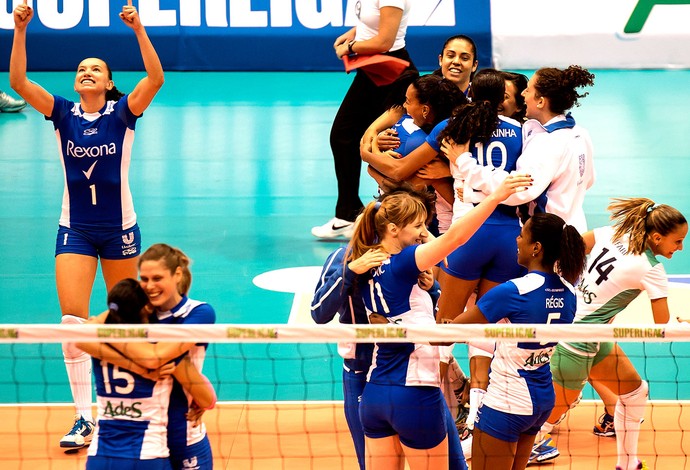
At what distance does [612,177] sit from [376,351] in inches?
330

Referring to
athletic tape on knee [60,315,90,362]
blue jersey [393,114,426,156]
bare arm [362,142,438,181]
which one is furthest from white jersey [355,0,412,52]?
athletic tape on knee [60,315,90,362]

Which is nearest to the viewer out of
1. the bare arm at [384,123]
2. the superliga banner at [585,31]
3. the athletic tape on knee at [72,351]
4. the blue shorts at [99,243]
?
the athletic tape on knee at [72,351]

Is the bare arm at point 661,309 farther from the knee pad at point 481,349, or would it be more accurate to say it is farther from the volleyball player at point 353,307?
the volleyball player at point 353,307

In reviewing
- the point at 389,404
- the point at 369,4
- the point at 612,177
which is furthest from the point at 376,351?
the point at 612,177

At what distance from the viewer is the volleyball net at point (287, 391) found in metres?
4.54

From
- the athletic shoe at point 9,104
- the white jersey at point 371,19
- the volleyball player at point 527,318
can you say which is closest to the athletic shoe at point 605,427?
the volleyball player at point 527,318

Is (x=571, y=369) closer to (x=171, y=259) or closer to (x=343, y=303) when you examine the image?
(x=343, y=303)

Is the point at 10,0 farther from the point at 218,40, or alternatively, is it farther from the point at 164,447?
the point at 164,447

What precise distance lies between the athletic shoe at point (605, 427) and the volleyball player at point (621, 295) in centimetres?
50

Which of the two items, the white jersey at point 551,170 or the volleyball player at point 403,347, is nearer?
the volleyball player at point 403,347

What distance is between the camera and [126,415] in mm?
4320

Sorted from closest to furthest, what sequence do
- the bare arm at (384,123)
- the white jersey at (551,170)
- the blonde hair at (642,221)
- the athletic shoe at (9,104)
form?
Answer: the blonde hair at (642,221)
the white jersey at (551,170)
the bare arm at (384,123)
the athletic shoe at (9,104)

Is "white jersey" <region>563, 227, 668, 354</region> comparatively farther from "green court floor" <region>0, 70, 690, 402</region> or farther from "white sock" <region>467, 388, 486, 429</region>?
"green court floor" <region>0, 70, 690, 402</region>

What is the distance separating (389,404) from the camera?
16.0 ft
